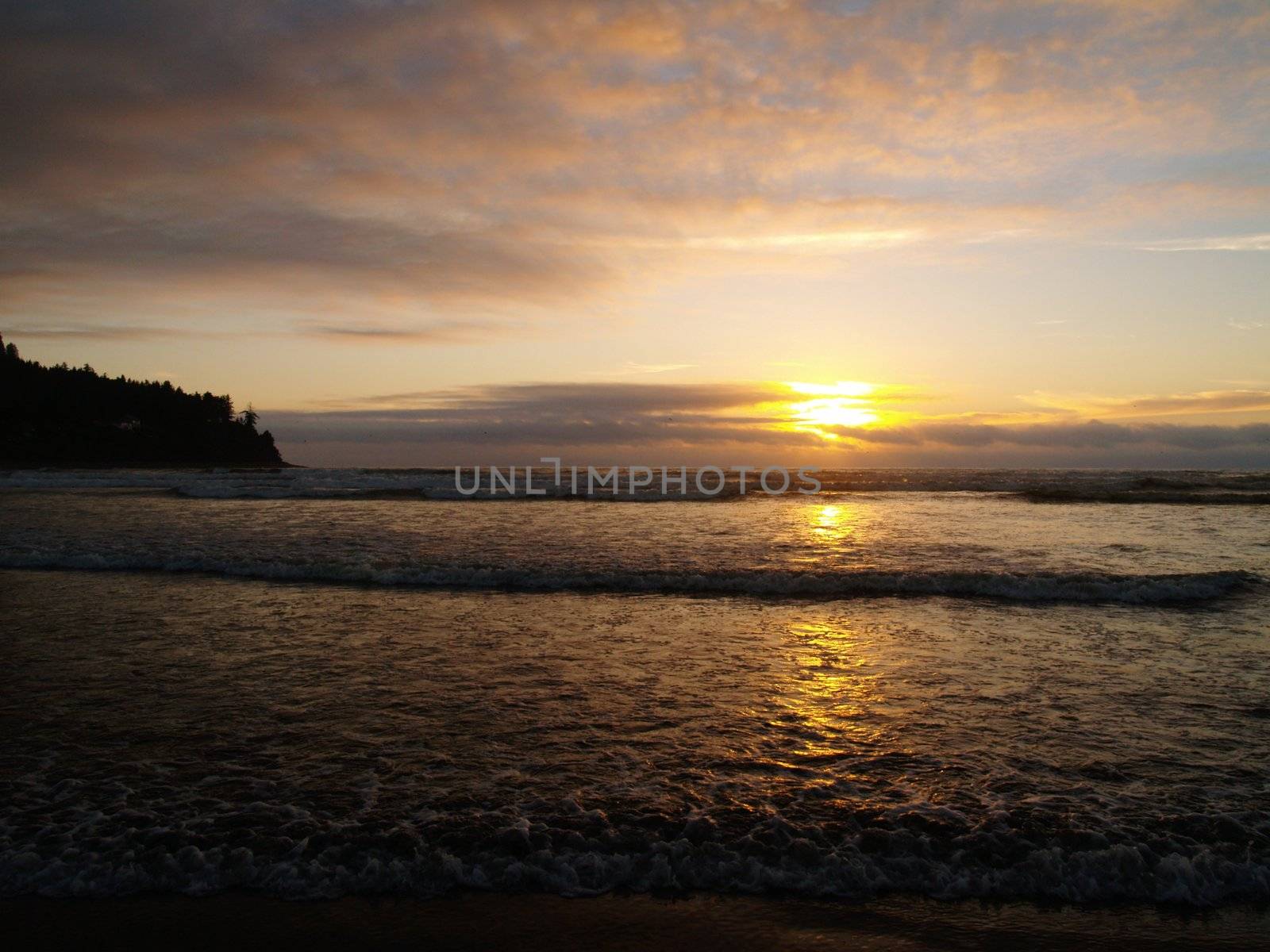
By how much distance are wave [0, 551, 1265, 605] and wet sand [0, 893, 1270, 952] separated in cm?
845

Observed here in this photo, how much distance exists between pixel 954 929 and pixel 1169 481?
194 ft

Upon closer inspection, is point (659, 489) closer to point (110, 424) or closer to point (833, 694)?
point (833, 694)

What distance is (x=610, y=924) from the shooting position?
3783 millimetres

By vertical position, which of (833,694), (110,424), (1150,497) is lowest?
(833,694)

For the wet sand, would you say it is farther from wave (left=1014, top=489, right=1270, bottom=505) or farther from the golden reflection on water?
wave (left=1014, top=489, right=1270, bottom=505)

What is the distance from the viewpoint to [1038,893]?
4.08m

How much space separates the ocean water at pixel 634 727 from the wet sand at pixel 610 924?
0.12 metres

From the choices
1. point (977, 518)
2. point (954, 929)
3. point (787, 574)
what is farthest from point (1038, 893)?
point (977, 518)

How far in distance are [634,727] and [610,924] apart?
7.80 feet

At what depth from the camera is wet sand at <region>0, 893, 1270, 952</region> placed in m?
3.64

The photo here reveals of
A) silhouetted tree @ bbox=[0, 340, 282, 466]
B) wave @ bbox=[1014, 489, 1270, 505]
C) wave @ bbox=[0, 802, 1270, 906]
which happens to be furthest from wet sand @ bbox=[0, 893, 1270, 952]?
silhouetted tree @ bbox=[0, 340, 282, 466]

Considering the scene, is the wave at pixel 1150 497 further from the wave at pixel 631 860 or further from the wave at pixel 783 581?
the wave at pixel 631 860

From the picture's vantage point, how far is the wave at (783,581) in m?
12.5

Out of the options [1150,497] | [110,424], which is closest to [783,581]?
[1150,497]
